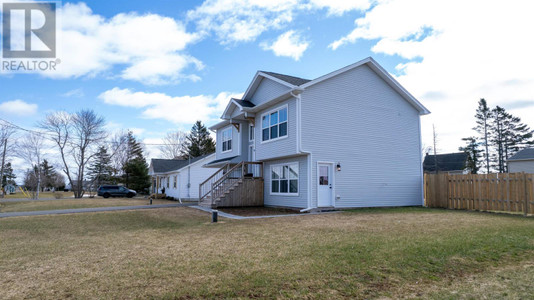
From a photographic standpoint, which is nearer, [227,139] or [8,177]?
[227,139]

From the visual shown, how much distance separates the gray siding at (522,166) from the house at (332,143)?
66.3 feet

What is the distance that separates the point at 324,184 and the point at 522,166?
27114 mm

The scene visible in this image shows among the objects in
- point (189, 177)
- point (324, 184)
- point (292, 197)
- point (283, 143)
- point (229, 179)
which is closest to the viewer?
point (324, 184)

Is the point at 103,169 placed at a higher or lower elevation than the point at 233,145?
lower

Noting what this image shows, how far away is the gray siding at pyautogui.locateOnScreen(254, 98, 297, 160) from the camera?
605 inches

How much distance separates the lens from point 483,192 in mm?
14336

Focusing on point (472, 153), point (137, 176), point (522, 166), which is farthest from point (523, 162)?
point (137, 176)


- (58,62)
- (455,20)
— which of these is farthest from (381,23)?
(58,62)

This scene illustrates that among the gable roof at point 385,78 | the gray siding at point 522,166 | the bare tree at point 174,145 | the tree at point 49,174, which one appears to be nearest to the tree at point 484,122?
the gray siding at point 522,166

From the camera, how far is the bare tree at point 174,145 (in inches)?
2302

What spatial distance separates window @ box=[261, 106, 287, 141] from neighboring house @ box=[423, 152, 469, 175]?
32.5 meters

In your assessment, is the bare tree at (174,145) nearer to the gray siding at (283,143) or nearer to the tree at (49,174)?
the tree at (49,174)

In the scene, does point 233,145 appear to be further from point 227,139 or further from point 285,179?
point 285,179

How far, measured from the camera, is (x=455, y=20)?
13180 millimetres
